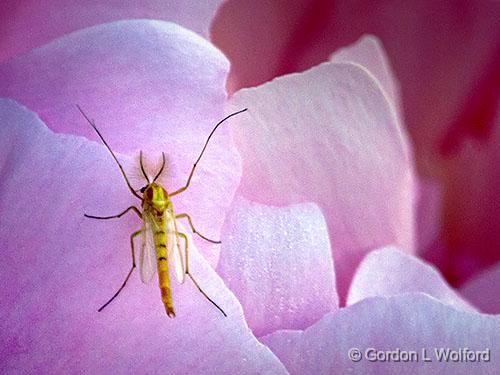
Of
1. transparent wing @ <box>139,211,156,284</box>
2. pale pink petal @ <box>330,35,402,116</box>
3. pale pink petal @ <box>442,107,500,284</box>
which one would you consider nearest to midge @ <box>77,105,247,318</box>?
transparent wing @ <box>139,211,156,284</box>

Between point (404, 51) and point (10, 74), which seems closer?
point (10, 74)

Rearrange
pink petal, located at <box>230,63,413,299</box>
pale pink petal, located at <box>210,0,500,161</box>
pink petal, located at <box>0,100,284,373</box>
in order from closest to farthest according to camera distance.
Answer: pink petal, located at <box>0,100,284,373</box> → pink petal, located at <box>230,63,413,299</box> → pale pink petal, located at <box>210,0,500,161</box>

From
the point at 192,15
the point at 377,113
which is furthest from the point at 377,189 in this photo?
the point at 192,15

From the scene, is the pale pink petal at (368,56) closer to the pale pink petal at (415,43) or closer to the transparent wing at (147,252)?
the pale pink petal at (415,43)

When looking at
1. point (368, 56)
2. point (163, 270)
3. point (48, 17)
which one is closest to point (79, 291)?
point (163, 270)

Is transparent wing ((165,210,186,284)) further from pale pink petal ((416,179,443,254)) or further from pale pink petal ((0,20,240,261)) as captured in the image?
pale pink petal ((416,179,443,254))

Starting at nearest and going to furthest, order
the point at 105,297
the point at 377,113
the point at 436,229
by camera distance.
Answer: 1. the point at 105,297
2. the point at 377,113
3. the point at 436,229

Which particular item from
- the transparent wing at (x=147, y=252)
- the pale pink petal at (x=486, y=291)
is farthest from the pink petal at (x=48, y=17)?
the pale pink petal at (x=486, y=291)

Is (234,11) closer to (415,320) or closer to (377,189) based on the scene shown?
(377,189)
